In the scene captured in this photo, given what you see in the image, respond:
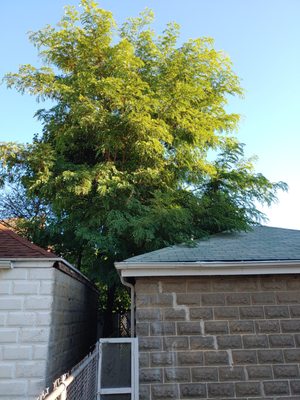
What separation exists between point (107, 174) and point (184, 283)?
499 cm

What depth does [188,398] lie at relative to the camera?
4.56 metres

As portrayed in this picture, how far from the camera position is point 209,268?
4.98 metres

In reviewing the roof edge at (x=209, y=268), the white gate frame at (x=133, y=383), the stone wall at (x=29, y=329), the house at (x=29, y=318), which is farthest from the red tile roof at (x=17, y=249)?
the white gate frame at (x=133, y=383)

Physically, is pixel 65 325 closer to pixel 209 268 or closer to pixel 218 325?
pixel 218 325

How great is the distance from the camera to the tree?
8789 mm

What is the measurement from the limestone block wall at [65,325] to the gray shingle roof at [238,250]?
5.26 feet

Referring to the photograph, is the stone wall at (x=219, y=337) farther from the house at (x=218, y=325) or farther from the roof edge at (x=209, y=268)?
the roof edge at (x=209, y=268)

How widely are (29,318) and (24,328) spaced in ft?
0.52

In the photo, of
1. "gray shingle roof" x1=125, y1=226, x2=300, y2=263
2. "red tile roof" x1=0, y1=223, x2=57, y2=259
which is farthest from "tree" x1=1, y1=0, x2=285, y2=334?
"red tile roof" x1=0, y1=223, x2=57, y2=259

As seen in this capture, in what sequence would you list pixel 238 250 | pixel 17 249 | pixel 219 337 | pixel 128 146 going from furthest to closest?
pixel 128 146, pixel 238 250, pixel 17 249, pixel 219 337

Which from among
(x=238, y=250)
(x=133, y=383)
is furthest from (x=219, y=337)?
(x=238, y=250)

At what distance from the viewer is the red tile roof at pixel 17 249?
5301 mm

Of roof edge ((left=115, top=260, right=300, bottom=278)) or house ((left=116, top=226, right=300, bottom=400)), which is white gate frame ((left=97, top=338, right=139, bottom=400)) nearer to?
house ((left=116, top=226, right=300, bottom=400))

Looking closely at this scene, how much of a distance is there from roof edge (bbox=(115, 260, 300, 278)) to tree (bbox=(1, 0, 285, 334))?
2850mm
